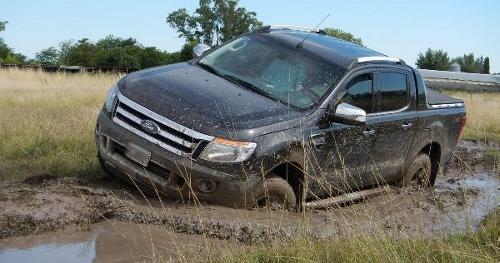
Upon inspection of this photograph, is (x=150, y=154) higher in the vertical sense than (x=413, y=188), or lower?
higher

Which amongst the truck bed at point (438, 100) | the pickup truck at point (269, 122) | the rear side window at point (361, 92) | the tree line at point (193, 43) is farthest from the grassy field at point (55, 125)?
the tree line at point (193, 43)

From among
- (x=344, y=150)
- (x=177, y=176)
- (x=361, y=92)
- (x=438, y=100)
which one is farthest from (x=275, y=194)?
(x=438, y=100)

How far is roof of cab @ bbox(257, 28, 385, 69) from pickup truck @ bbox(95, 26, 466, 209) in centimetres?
2

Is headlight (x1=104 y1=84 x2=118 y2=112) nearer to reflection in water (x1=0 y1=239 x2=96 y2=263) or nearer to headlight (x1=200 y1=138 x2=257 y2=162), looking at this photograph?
headlight (x1=200 y1=138 x2=257 y2=162)

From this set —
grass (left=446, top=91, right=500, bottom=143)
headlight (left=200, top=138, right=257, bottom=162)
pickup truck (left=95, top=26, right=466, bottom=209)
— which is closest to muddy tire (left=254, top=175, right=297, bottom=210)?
pickup truck (left=95, top=26, right=466, bottom=209)

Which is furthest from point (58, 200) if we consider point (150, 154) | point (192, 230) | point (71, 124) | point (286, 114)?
point (71, 124)

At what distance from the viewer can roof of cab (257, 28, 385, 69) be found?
711 cm

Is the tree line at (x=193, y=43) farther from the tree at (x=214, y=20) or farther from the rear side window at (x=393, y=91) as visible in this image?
the rear side window at (x=393, y=91)

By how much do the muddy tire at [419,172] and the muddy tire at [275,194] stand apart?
244 cm

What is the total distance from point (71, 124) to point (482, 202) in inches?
246

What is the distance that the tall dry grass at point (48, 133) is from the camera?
7.56 m

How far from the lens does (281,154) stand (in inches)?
231

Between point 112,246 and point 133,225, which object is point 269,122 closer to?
point 133,225

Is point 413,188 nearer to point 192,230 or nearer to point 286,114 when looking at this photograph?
point 286,114
